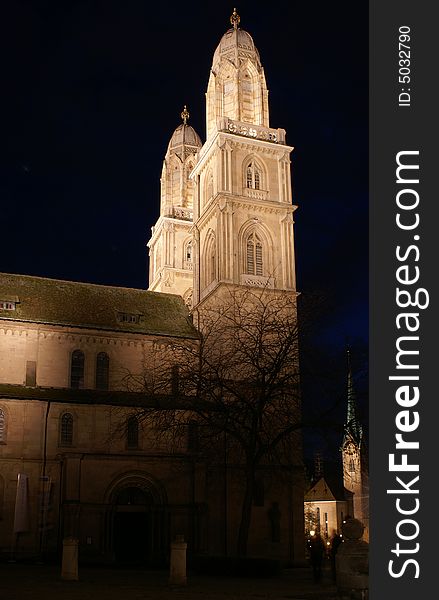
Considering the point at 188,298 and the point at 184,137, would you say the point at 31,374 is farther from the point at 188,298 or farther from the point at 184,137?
the point at 184,137

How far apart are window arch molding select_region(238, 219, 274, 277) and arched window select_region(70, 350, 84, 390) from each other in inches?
550

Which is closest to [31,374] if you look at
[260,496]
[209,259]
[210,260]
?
[260,496]

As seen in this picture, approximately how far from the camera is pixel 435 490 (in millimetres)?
13961

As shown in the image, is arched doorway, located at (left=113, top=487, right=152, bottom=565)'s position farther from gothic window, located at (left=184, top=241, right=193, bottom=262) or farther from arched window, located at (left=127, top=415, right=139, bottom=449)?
gothic window, located at (left=184, top=241, right=193, bottom=262)

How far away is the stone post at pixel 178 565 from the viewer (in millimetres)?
28156

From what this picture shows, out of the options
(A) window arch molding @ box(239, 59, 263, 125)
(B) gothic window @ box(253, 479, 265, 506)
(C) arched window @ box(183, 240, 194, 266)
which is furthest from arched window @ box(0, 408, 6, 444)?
(A) window arch molding @ box(239, 59, 263, 125)

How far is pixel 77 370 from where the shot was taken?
49.8 metres

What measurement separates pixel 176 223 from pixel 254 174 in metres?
14.4

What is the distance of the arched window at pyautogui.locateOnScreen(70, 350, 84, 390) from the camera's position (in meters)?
49.5

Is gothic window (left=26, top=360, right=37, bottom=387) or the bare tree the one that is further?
gothic window (left=26, top=360, right=37, bottom=387)

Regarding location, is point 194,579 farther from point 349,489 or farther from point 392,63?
point 349,489

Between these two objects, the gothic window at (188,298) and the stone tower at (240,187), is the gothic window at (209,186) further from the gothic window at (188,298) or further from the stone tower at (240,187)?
the gothic window at (188,298)

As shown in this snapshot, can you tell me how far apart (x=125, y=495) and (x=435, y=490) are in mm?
35439

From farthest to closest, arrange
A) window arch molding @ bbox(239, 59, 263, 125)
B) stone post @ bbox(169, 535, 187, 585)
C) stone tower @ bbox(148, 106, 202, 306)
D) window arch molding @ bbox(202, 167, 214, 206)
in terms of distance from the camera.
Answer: stone tower @ bbox(148, 106, 202, 306)
window arch molding @ bbox(239, 59, 263, 125)
window arch molding @ bbox(202, 167, 214, 206)
stone post @ bbox(169, 535, 187, 585)
